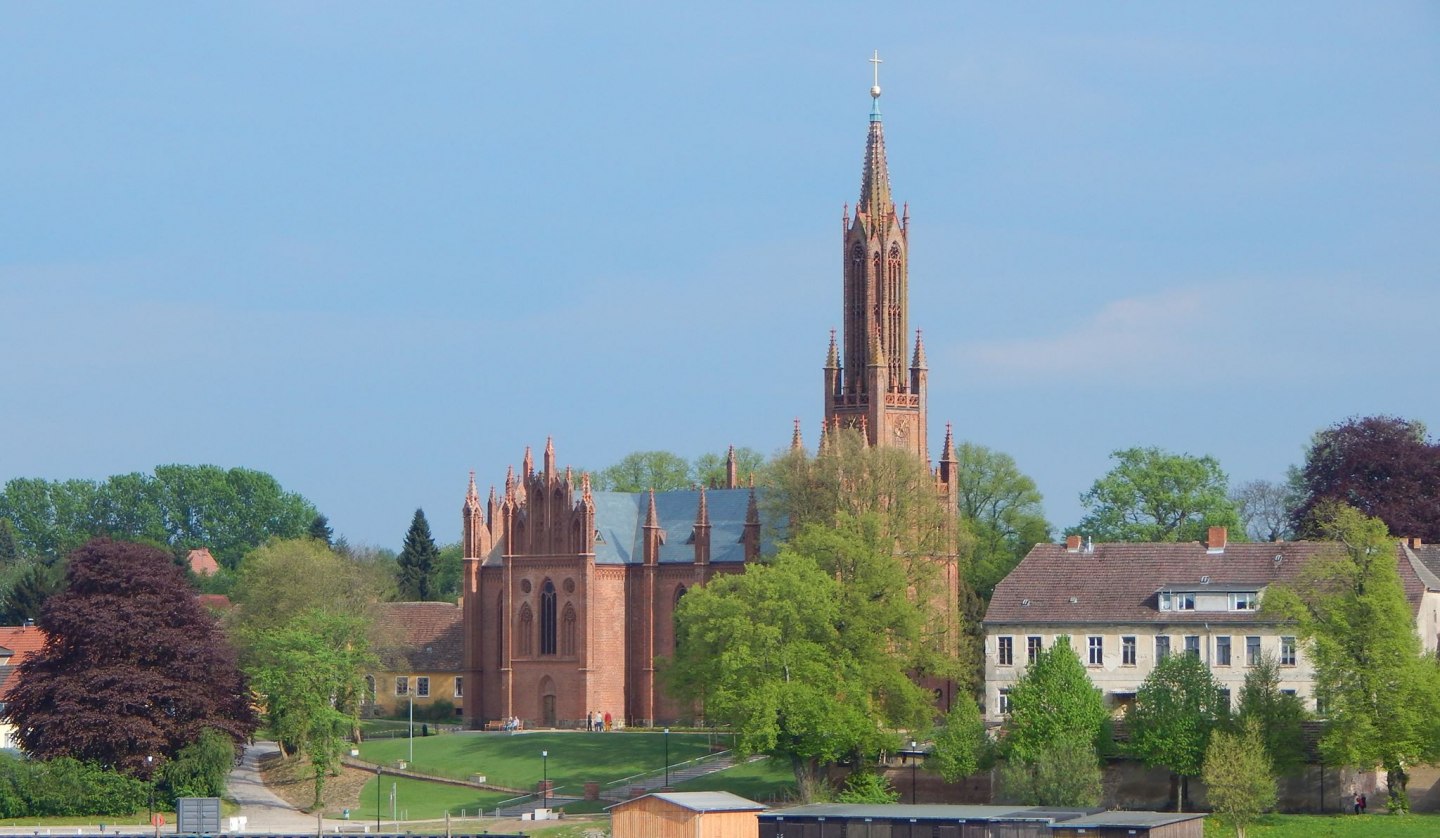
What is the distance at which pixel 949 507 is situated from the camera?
108250 millimetres

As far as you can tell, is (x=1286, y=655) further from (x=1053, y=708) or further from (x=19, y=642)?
(x=19, y=642)

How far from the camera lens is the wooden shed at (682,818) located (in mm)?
75812

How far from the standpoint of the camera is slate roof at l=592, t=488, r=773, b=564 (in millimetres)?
112188

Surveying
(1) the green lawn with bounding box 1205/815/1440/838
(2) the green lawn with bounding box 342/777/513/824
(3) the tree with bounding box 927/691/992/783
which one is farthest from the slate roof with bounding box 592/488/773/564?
(1) the green lawn with bounding box 1205/815/1440/838

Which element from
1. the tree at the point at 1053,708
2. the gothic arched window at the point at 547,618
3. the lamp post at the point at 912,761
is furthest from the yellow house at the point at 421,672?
the tree at the point at 1053,708

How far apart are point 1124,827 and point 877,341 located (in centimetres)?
4582

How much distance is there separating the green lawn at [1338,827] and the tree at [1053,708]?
20.2ft

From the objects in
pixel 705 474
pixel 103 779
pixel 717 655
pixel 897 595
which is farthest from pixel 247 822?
pixel 705 474

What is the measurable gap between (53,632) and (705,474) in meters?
72.9

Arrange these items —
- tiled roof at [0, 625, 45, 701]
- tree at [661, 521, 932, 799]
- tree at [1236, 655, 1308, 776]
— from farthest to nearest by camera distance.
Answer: tiled roof at [0, 625, 45, 701], tree at [661, 521, 932, 799], tree at [1236, 655, 1308, 776]

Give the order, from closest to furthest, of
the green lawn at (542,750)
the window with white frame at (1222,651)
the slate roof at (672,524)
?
the window with white frame at (1222,651), the green lawn at (542,750), the slate roof at (672,524)

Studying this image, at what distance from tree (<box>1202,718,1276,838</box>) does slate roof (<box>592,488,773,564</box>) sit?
37533mm

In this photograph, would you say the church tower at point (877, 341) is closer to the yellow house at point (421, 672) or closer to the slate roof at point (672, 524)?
the slate roof at point (672, 524)

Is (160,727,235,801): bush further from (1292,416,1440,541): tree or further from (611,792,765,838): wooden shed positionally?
(1292,416,1440,541): tree
